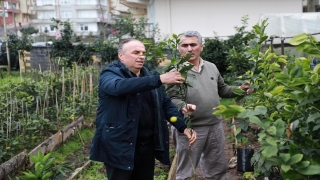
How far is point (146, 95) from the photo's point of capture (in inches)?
131

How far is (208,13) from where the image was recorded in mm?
17344

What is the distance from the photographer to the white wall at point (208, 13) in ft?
56.0

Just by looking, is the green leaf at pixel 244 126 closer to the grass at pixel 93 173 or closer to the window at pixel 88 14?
the grass at pixel 93 173

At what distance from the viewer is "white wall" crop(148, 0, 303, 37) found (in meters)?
17.1

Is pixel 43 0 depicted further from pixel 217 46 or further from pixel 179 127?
pixel 179 127

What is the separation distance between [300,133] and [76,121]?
650 centimetres

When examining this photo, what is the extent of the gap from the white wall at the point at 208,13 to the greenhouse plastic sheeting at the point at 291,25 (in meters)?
3.69

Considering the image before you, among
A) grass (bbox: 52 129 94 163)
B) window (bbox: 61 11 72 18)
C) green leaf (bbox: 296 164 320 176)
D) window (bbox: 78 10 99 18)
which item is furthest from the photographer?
window (bbox: 61 11 72 18)

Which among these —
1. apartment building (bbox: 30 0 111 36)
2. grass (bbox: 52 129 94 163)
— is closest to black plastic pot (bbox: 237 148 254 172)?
grass (bbox: 52 129 94 163)

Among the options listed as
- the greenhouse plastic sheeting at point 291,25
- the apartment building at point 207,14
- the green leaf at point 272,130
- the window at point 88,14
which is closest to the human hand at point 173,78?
the green leaf at point 272,130

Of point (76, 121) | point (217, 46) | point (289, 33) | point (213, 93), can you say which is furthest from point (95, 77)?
point (213, 93)

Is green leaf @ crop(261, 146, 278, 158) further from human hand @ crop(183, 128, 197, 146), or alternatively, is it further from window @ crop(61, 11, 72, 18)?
window @ crop(61, 11, 72, 18)

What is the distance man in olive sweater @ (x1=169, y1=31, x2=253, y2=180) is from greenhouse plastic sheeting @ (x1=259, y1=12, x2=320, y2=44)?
9.53 metres

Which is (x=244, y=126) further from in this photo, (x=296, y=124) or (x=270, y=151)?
(x=270, y=151)
